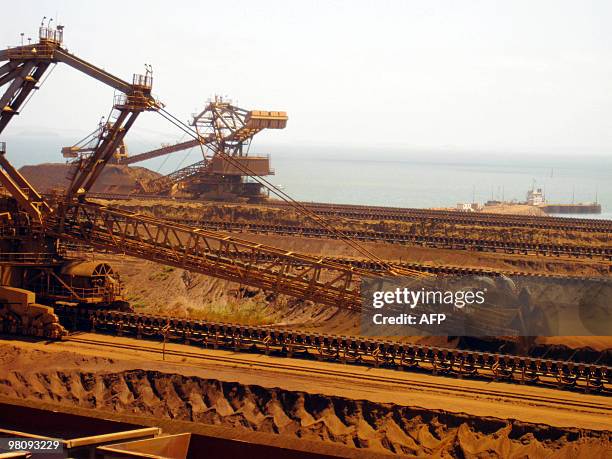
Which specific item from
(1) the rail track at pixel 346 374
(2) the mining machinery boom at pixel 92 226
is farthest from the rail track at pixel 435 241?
(1) the rail track at pixel 346 374

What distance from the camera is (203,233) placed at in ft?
103

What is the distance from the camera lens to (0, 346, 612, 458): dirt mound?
72.9 ft

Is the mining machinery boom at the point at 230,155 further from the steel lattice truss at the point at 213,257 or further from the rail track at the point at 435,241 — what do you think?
the steel lattice truss at the point at 213,257

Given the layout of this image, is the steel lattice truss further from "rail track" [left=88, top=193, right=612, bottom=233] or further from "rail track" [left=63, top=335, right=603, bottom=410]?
"rail track" [left=88, top=193, right=612, bottom=233]

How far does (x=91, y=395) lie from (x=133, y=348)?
12.3 ft

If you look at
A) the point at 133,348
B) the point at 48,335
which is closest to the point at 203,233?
the point at 133,348

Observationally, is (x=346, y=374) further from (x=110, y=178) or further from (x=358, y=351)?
(x=110, y=178)

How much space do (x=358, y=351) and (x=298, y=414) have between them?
524cm

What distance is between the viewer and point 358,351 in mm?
28906

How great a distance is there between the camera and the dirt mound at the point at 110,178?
76812 millimetres

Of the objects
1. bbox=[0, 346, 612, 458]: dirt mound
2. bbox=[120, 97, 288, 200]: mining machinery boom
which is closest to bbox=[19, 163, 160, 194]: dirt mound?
bbox=[120, 97, 288, 200]: mining machinery boom

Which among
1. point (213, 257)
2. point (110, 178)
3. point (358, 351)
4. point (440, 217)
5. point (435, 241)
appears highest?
point (110, 178)

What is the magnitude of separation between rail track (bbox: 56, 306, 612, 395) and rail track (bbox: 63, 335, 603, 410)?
1154 millimetres

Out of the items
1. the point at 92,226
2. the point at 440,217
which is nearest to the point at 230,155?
the point at 440,217
